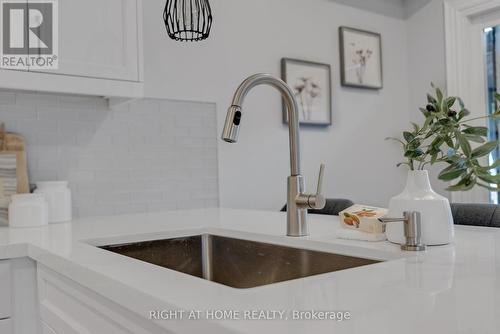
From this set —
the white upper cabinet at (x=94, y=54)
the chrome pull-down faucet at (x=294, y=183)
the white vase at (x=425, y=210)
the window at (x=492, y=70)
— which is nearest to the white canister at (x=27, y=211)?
the white upper cabinet at (x=94, y=54)

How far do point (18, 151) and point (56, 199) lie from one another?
0.84ft

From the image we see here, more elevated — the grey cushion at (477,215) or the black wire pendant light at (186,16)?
the black wire pendant light at (186,16)

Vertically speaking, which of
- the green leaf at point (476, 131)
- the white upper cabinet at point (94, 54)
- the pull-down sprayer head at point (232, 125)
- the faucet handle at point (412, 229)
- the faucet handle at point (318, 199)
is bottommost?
the faucet handle at point (412, 229)

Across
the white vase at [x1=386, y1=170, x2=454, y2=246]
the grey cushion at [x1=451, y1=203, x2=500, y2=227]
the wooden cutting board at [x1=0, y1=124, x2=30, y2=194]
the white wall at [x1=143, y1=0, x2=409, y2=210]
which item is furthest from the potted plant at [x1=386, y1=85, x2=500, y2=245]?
the white wall at [x1=143, y1=0, x2=409, y2=210]

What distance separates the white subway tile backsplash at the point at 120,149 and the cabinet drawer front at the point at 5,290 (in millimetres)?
783

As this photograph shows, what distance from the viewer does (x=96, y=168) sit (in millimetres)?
2156

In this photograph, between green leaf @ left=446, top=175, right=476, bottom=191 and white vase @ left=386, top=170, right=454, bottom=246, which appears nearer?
green leaf @ left=446, top=175, right=476, bottom=191

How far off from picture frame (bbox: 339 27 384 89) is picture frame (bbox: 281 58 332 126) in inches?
7.0

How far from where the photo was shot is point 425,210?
1.02m

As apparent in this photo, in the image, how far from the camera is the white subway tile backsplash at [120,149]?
2004 millimetres

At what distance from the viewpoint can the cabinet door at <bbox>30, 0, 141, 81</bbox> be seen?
177 cm

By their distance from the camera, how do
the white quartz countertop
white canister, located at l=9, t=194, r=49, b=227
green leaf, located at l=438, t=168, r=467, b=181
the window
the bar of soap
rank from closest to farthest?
the white quartz countertop → green leaf, located at l=438, t=168, r=467, b=181 → the bar of soap → white canister, located at l=9, t=194, r=49, b=227 → the window

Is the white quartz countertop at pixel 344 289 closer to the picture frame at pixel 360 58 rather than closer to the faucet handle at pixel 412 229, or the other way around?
the faucet handle at pixel 412 229

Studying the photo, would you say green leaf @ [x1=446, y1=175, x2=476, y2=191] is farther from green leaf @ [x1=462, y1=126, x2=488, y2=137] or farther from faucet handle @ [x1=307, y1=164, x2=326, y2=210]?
faucet handle @ [x1=307, y1=164, x2=326, y2=210]
